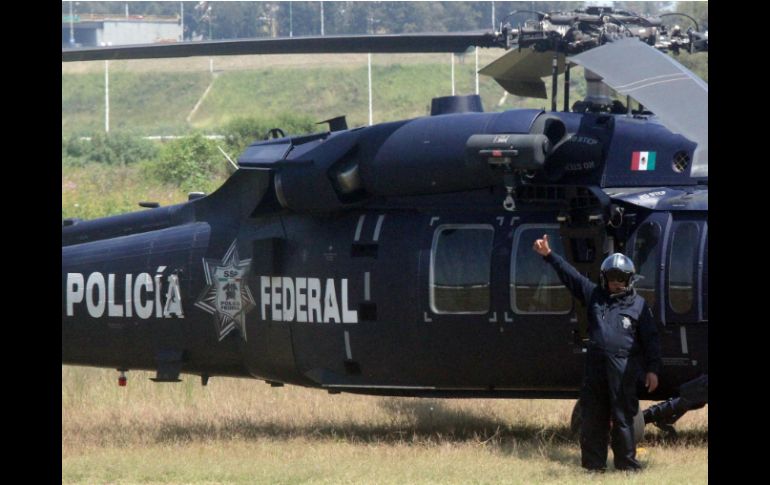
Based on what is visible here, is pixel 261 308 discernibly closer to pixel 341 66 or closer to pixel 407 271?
pixel 407 271

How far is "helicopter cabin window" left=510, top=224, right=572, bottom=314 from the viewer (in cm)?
1022

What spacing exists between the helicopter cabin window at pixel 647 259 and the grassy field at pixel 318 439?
1.32 metres

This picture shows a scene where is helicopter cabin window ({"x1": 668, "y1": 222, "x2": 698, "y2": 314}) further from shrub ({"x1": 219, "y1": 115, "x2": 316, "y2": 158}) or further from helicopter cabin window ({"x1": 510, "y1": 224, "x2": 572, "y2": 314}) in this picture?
shrub ({"x1": 219, "y1": 115, "x2": 316, "y2": 158})

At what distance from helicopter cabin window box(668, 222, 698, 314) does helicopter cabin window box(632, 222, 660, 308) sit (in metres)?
0.13

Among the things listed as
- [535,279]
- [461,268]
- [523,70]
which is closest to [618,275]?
[535,279]

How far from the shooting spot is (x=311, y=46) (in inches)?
432

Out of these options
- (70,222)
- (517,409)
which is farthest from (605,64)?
(70,222)

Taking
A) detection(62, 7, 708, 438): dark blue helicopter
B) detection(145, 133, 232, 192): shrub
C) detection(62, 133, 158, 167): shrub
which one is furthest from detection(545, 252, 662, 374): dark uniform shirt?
detection(62, 133, 158, 167): shrub

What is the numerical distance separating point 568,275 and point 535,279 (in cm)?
83

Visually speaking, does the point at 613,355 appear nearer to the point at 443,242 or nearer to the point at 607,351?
the point at 607,351

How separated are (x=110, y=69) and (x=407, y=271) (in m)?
61.4

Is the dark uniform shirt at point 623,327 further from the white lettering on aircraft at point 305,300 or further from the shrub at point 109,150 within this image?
the shrub at point 109,150

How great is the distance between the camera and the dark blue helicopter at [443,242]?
32.4 ft

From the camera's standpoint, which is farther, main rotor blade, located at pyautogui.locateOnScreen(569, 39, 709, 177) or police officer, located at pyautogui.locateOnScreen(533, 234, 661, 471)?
police officer, located at pyautogui.locateOnScreen(533, 234, 661, 471)
